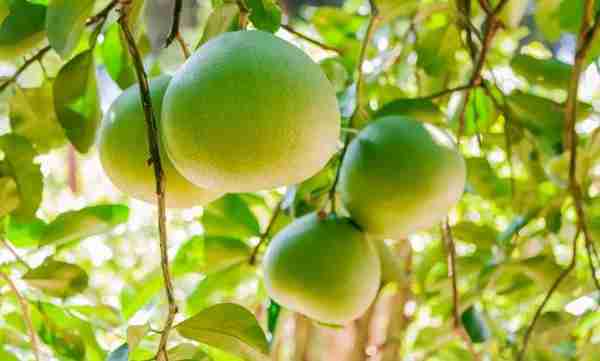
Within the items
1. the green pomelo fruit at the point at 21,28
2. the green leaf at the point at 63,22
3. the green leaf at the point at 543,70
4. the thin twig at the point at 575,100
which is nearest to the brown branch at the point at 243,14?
the green leaf at the point at 63,22

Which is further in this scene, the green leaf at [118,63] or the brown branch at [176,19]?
the green leaf at [118,63]

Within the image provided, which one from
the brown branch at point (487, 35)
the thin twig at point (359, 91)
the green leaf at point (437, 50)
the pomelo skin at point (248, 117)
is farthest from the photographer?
the green leaf at point (437, 50)

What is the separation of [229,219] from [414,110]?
12.0 inches

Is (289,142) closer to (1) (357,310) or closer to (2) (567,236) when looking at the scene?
(1) (357,310)

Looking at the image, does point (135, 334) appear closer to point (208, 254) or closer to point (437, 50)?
point (208, 254)

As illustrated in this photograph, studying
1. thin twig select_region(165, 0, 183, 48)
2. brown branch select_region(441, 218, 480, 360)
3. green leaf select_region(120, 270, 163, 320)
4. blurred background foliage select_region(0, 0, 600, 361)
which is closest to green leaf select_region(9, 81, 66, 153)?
blurred background foliage select_region(0, 0, 600, 361)

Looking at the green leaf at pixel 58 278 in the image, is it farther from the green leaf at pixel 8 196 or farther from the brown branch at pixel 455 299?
the brown branch at pixel 455 299

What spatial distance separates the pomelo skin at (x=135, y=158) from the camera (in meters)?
0.64

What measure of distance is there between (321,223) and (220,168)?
34cm

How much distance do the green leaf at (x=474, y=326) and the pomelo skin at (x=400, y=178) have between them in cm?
47

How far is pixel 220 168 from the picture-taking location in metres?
0.54

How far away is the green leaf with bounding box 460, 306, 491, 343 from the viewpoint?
124cm

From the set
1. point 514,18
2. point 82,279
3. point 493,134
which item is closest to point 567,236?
point 493,134

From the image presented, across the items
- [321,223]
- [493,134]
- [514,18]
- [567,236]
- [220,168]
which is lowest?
[567,236]
